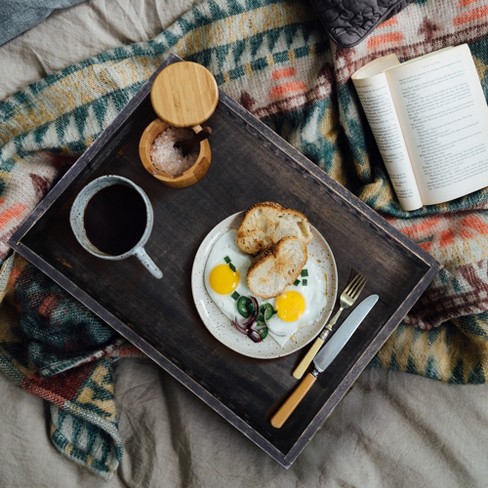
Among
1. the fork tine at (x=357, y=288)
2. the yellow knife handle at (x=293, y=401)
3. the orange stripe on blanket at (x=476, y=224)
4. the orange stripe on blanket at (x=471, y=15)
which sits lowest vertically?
the orange stripe on blanket at (x=476, y=224)

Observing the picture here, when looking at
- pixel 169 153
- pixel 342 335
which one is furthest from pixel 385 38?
pixel 342 335

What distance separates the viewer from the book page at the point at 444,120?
1212 millimetres

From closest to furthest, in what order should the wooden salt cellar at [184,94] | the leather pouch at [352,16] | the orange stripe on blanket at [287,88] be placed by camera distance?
1. the wooden salt cellar at [184,94]
2. the leather pouch at [352,16]
3. the orange stripe on blanket at [287,88]

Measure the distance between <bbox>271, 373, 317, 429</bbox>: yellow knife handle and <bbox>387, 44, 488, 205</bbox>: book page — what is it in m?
0.49

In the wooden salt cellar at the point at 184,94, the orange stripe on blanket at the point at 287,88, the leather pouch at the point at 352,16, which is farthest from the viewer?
the orange stripe on blanket at the point at 287,88

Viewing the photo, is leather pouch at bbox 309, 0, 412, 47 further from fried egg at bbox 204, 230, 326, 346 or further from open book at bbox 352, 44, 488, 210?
fried egg at bbox 204, 230, 326, 346

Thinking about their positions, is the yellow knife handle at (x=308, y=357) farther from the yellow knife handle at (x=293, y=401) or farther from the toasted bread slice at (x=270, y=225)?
the toasted bread slice at (x=270, y=225)

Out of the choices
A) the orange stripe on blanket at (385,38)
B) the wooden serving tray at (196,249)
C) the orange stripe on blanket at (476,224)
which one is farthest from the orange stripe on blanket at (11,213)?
the orange stripe on blanket at (476,224)

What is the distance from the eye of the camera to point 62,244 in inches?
46.0

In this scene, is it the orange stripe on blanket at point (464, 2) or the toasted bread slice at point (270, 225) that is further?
Result: the orange stripe on blanket at point (464, 2)

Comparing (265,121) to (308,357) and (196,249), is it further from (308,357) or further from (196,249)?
(308,357)

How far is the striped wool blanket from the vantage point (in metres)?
1.25

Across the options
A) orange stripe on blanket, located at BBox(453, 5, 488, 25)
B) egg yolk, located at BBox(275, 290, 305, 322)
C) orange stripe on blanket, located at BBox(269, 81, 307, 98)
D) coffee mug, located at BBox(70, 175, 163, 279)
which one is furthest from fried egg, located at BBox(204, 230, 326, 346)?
orange stripe on blanket, located at BBox(453, 5, 488, 25)

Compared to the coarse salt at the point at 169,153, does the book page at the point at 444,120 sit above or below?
below
